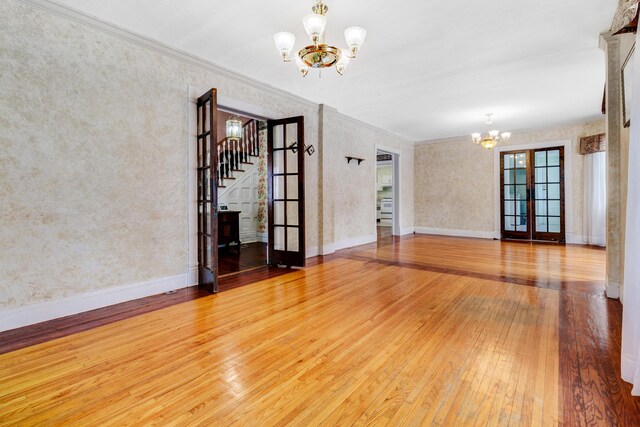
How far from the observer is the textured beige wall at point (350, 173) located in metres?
6.21

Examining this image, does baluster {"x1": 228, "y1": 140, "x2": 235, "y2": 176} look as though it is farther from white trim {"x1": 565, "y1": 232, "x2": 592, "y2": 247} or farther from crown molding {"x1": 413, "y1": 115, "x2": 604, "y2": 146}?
white trim {"x1": 565, "y1": 232, "x2": 592, "y2": 247}

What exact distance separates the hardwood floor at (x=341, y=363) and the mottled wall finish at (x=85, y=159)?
704 millimetres

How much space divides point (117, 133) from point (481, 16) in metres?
3.81

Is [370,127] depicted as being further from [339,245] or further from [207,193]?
[207,193]

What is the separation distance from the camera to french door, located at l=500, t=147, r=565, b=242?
24.5ft

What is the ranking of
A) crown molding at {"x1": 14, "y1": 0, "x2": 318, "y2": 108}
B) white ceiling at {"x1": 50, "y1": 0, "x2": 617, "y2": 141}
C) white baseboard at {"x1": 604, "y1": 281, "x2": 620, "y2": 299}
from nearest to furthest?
Result: crown molding at {"x1": 14, "y1": 0, "x2": 318, "y2": 108}, white ceiling at {"x1": 50, "y1": 0, "x2": 617, "y2": 141}, white baseboard at {"x1": 604, "y1": 281, "x2": 620, "y2": 299}

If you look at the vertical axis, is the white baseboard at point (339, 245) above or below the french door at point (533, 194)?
below

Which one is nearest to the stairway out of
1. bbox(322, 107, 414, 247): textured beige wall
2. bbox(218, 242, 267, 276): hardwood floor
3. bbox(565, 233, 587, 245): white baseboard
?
bbox(218, 242, 267, 276): hardwood floor

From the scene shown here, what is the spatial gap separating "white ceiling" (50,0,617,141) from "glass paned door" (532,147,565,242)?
1.89m

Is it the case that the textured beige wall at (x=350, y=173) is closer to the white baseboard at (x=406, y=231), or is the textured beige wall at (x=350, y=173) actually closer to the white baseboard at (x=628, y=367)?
the white baseboard at (x=406, y=231)

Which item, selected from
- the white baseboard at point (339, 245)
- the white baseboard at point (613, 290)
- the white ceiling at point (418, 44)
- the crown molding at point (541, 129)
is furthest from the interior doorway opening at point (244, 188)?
the white baseboard at point (613, 290)

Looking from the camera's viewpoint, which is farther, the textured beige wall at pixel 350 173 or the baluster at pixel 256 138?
the baluster at pixel 256 138

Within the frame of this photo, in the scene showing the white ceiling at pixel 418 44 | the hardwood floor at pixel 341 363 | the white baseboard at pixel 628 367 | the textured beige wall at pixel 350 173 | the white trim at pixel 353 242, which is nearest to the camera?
the hardwood floor at pixel 341 363

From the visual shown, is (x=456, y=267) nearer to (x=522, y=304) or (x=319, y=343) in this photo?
(x=522, y=304)
